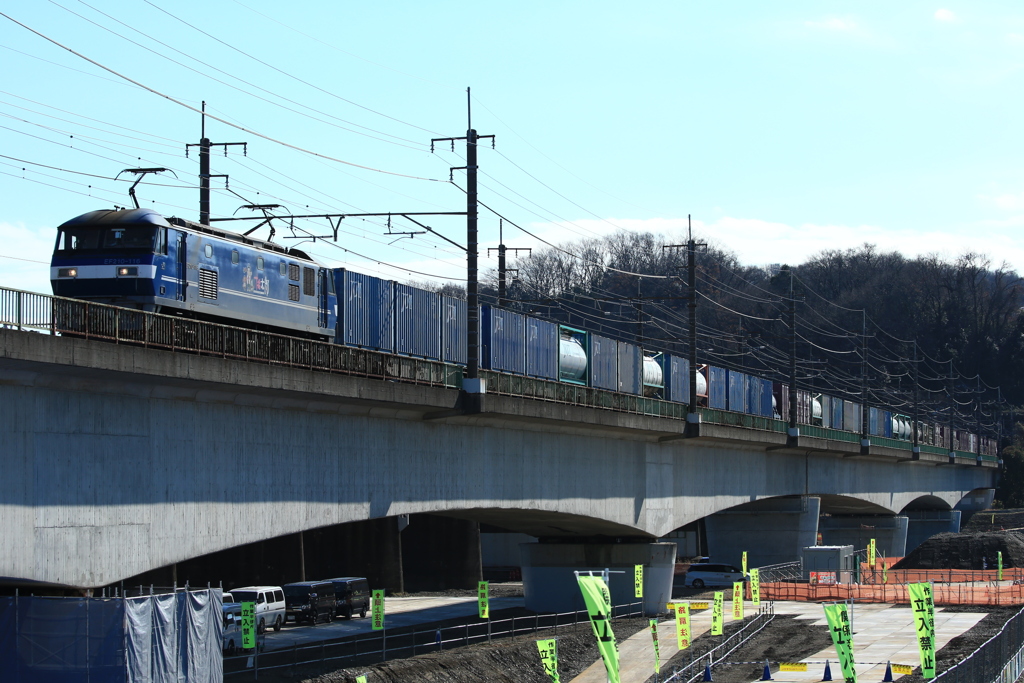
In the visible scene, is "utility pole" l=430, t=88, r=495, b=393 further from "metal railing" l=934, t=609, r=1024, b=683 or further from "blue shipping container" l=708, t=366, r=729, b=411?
"blue shipping container" l=708, t=366, r=729, b=411

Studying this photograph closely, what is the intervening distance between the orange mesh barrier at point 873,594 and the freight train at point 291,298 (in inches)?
681

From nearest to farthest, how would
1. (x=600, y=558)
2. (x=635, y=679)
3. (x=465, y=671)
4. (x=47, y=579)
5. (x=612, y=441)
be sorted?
(x=47, y=579)
(x=465, y=671)
(x=635, y=679)
(x=612, y=441)
(x=600, y=558)

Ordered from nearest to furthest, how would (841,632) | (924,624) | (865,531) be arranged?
(841,632), (924,624), (865,531)

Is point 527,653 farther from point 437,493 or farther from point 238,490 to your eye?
point 238,490

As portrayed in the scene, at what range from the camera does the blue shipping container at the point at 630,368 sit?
48.7 metres

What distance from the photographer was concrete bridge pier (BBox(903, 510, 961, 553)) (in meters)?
117

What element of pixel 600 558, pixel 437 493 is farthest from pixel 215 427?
pixel 600 558

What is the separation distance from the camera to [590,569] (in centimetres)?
4850

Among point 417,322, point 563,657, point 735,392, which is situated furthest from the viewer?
point 735,392

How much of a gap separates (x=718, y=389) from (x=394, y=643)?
25.4m

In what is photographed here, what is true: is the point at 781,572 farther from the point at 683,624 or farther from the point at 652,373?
the point at 683,624

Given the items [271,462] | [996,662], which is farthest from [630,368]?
[271,462]

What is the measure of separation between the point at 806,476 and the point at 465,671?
3801 centimetres

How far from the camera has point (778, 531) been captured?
228 feet
